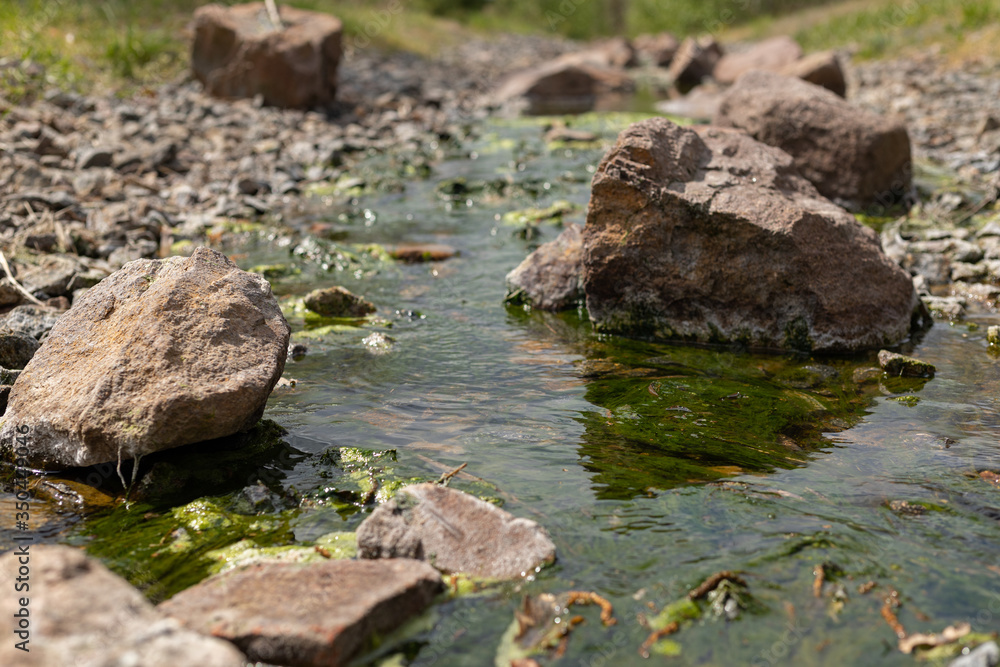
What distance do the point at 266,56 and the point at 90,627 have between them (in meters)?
12.9

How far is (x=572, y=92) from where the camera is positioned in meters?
21.0

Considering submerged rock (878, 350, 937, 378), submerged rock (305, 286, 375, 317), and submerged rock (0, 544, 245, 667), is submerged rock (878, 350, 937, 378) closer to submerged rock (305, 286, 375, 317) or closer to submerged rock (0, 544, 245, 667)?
submerged rock (305, 286, 375, 317)

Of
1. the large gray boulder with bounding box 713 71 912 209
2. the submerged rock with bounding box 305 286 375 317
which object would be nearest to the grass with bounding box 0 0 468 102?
the submerged rock with bounding box 305 286 375 317

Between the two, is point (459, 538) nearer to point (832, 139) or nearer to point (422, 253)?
point (422, 253)

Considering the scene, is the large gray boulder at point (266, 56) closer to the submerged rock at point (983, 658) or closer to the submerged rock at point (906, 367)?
the submerged rock at point (906, 367)

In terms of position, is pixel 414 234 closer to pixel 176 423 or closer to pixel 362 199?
pixel 362 199

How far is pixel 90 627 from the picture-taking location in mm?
2209

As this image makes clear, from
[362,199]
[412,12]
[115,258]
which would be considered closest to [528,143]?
[362,199]

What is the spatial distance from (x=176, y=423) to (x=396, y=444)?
1.09 metres

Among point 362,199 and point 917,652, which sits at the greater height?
point 362,199

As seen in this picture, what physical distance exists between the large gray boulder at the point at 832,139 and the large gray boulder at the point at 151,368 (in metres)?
6.41

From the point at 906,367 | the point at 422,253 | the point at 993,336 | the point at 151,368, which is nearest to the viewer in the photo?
the point at 151,368

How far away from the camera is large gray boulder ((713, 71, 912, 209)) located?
8.65 meters

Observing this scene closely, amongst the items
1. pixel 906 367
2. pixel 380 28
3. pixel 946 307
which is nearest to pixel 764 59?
pixel 380 28
